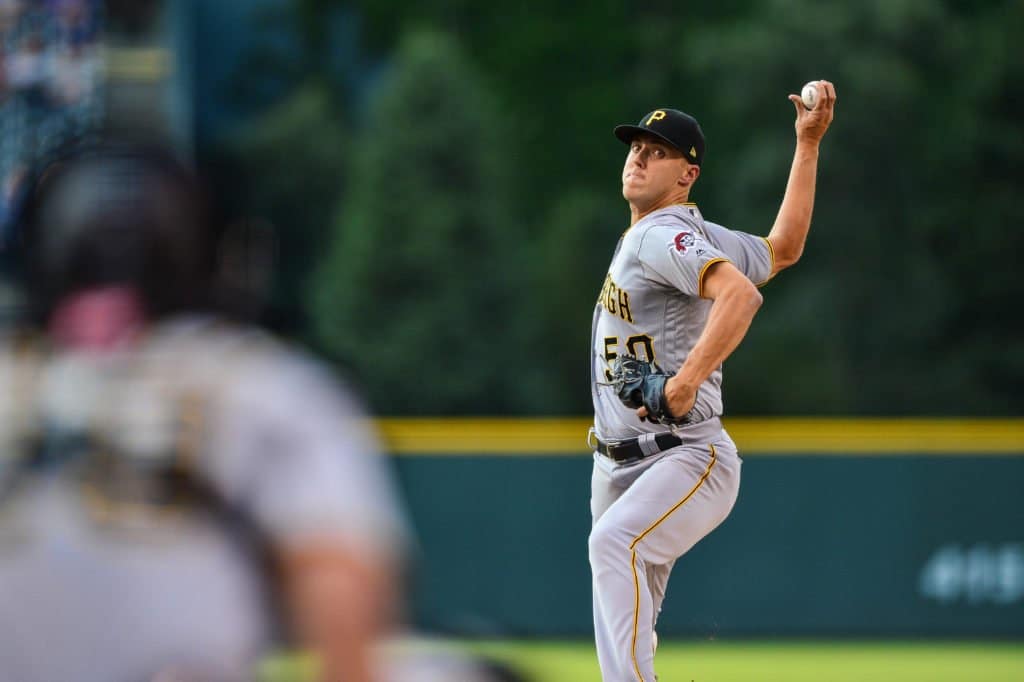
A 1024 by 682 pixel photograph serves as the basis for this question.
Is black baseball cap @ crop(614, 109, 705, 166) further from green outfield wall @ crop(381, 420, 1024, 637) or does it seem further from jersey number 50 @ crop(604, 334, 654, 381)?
green outfield wall @ crop(381, 420, 1024, 637)

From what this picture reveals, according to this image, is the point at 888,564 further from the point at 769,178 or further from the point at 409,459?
the point at 769,178

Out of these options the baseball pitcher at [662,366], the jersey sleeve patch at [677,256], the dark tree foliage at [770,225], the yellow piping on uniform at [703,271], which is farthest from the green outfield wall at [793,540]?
the dark tree foliage at [770,225]

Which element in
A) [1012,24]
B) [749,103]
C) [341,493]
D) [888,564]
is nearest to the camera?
[341,493]

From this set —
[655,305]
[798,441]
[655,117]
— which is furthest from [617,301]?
[798,441]

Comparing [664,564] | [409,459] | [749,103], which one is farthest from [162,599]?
[749,103]

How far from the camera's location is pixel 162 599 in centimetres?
243

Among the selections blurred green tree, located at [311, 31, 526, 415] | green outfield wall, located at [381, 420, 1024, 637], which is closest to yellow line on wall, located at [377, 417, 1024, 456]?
green outfield wall, located at [381, 420, 1024, 637]

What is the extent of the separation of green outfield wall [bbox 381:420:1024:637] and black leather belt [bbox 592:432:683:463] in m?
5.39

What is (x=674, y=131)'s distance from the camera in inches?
207

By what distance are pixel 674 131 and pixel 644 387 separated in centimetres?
80

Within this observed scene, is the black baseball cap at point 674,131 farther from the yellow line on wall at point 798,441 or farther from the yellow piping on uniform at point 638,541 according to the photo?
the yellow line on wall at point 798,441

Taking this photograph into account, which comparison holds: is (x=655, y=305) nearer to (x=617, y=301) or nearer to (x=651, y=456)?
(x=617, y=301)

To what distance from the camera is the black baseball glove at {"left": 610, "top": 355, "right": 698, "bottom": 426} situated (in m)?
4.98

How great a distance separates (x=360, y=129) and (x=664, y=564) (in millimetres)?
35647
